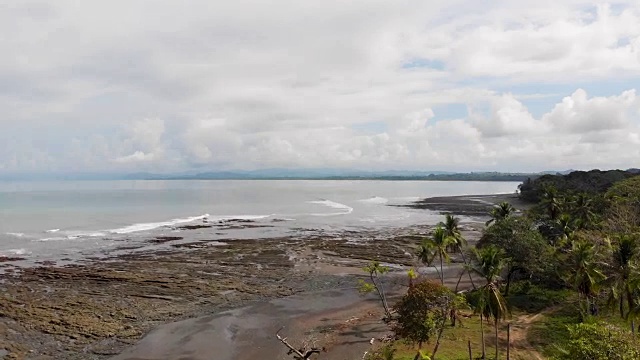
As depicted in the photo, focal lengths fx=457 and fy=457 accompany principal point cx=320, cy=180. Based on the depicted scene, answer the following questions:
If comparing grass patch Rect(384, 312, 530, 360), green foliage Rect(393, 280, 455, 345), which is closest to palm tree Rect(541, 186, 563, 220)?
grass patch Rect(384, 312, 530, 360)

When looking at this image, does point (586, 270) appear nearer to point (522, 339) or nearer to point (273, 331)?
point (522, 339)

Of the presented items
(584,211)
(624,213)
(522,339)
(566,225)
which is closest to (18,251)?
(522,339)

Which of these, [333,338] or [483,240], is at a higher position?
[483,240]

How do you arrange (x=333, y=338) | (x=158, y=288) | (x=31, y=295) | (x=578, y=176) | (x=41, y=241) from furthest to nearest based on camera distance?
(x=578, y=176), (x=41, y=241), (x=158, y=288), (x=31, y=295), (x=333, y=338)

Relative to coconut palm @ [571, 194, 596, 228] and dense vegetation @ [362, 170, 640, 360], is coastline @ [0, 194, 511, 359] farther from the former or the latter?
coconut palm @ [571, 194, 596, 228]

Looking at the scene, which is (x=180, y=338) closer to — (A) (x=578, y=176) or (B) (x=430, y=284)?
(B) (x=430, y=284)

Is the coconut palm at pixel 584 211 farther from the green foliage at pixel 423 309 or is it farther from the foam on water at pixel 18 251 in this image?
the foam on water at pixel 18 251

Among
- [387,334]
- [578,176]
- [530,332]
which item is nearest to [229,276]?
[387,334]
